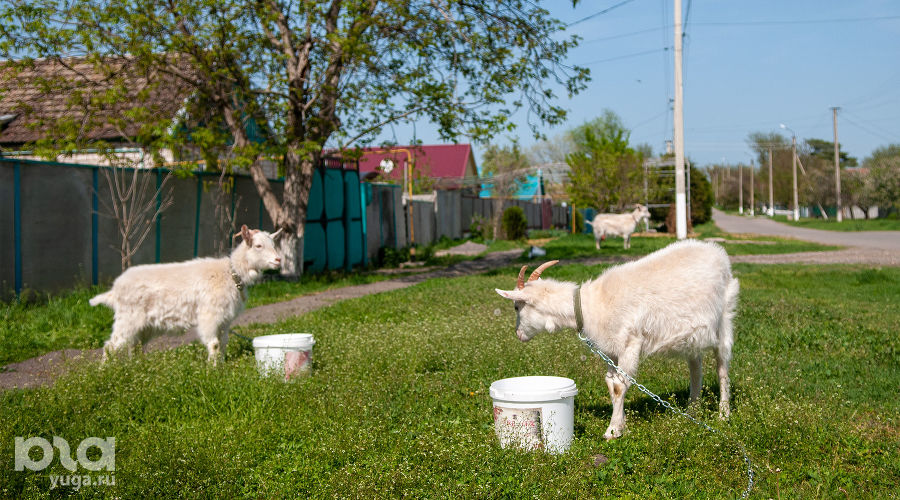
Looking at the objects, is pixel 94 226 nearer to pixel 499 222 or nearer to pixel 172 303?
pixel 172 303

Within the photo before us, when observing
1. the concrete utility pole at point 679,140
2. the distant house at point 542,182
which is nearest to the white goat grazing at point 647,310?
the concrete utility pole at point 679,140

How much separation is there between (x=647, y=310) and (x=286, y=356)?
10.6 ft

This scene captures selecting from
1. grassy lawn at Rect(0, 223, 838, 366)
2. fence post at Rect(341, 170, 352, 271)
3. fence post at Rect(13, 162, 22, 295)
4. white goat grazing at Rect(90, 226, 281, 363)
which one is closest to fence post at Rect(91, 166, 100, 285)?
grassy lawn at Rect(0, 223, 838, 366)

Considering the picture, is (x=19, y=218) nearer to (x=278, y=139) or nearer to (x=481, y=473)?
(x=278, y=139)

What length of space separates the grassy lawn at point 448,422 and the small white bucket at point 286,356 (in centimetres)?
17

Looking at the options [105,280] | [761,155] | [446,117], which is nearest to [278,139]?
[446,117]

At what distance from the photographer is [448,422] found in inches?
203

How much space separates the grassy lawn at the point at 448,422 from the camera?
4105 mm

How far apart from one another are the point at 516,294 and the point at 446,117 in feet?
33.9

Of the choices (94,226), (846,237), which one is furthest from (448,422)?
(846,237)

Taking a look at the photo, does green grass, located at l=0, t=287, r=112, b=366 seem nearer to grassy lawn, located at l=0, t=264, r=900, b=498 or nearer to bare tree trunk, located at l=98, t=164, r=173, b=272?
bare tree trunk, located at l=98, t=164, r=173, b=272

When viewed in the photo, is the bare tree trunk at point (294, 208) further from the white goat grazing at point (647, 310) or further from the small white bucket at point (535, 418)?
the small white bucket at point (535, 418)

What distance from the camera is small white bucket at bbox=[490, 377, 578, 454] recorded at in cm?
454

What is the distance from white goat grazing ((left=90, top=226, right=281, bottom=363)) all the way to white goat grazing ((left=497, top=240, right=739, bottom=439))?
11.3ft
